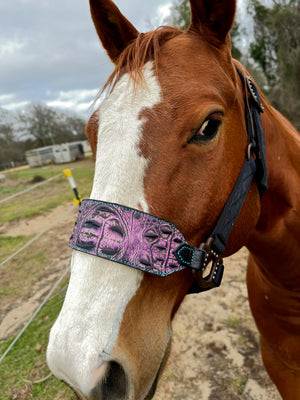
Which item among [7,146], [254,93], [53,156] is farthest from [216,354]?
[7,146]

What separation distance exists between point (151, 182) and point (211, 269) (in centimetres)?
53

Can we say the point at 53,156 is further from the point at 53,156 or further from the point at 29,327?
the point at 29,327

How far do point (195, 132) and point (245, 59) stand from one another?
20.9 metres

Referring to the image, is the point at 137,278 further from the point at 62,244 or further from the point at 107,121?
the point at 62,244

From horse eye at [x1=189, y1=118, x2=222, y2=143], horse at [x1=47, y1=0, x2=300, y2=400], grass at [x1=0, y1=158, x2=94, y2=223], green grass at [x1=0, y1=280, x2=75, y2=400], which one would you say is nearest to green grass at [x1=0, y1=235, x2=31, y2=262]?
grass at [x1=0, y1=158, x2=94, y2=223]

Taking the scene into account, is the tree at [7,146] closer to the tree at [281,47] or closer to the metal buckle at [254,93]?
the tree at [281,47]

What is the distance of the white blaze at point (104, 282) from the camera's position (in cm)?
91

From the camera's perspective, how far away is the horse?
0.96 meters

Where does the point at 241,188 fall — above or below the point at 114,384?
above

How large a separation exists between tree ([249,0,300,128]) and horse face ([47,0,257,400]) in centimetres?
1546

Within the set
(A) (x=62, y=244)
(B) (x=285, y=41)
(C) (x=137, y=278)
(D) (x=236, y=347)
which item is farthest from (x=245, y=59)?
(C) (x=137, y=278)

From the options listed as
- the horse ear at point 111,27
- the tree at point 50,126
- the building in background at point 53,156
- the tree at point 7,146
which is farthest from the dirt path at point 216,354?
the tree at point 50,126

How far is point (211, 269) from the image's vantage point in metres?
1.29

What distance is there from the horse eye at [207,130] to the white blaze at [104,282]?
0.76ft
